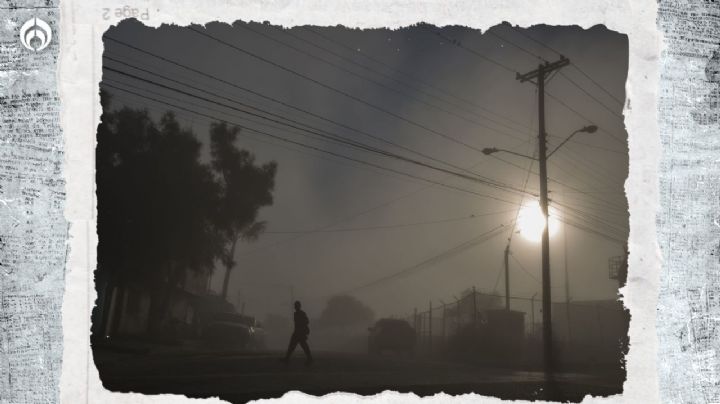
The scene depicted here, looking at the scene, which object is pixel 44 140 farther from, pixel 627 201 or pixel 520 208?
pixel 520 208

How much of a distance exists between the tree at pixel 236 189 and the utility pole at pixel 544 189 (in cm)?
304

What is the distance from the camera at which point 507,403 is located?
9.55ft

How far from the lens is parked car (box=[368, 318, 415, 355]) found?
12.4m

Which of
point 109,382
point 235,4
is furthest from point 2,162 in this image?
point 235,4

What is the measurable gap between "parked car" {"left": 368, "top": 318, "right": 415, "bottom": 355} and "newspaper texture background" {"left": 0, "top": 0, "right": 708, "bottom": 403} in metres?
9.70

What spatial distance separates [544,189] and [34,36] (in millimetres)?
4993

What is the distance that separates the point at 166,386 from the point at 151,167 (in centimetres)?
467

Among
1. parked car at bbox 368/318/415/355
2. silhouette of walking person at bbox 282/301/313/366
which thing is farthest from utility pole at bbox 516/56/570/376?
parked car at bbox 368/318/415/355

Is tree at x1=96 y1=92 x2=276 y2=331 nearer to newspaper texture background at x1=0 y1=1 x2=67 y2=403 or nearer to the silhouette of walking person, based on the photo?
the silhouette of walking person

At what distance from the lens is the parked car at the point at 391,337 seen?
12438 millimetres

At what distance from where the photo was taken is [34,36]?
2.88m

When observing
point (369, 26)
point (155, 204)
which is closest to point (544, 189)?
point (369, 26)

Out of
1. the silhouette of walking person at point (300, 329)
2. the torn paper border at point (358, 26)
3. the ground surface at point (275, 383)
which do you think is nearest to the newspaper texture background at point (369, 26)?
the torn paper border at point (358, 26)

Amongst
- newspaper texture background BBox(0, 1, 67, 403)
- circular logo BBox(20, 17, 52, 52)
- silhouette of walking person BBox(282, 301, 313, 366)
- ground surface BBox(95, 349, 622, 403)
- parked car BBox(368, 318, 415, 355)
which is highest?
circular logo BBox(20, 17, 52, 52)
